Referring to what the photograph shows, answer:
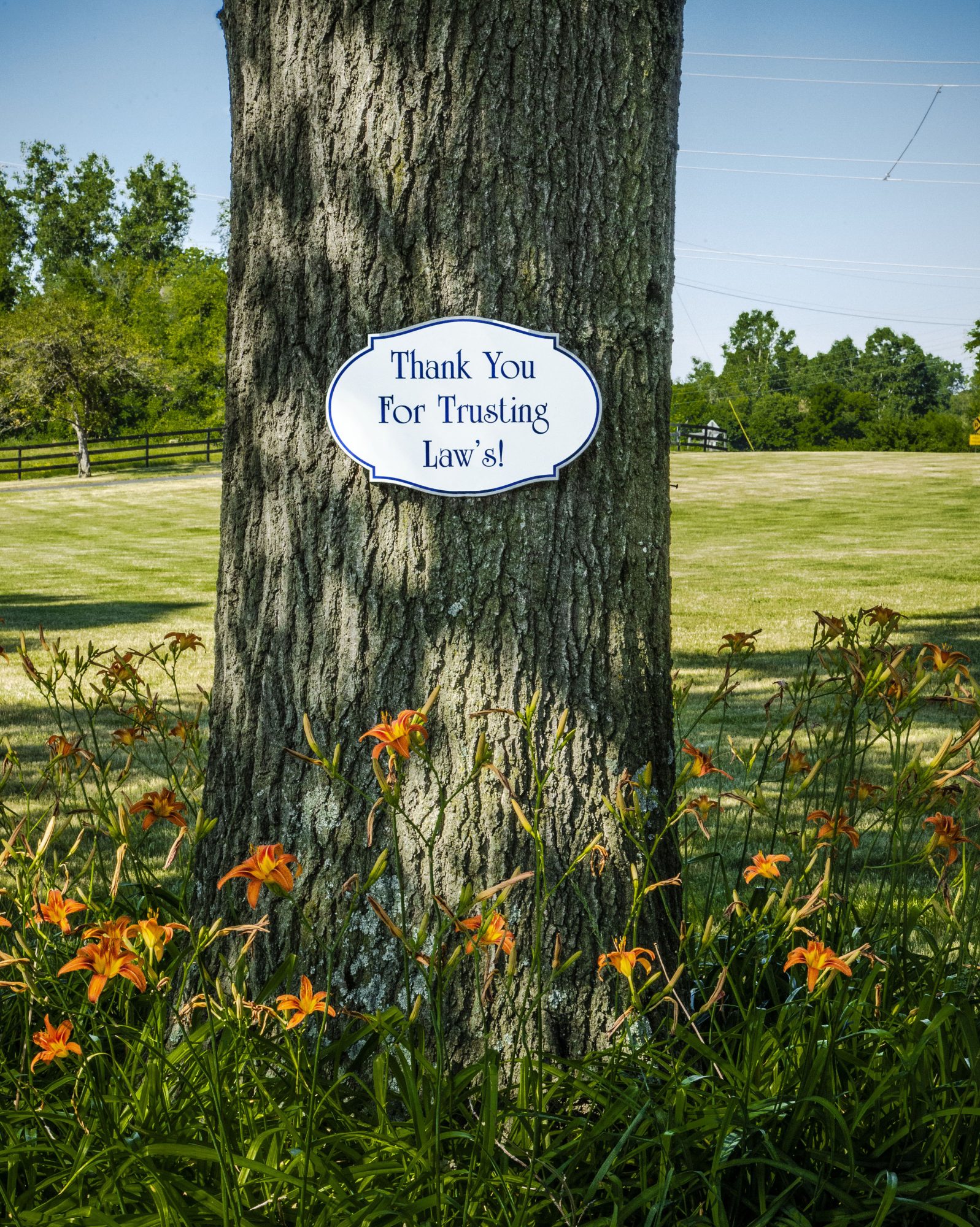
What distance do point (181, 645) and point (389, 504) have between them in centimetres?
67

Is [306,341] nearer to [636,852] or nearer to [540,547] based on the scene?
[540,547]

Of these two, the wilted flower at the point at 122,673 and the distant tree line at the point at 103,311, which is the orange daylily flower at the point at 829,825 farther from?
the distant tree line at the point at 103,311

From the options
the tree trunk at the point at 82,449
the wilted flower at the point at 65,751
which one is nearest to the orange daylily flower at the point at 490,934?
the wilted flower at the point at 65,751

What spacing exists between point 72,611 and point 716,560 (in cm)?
927

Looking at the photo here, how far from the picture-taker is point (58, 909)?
148 cm

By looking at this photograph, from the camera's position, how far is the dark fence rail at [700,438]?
156 feet

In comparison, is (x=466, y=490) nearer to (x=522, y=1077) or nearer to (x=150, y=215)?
(x=522, y=1077)

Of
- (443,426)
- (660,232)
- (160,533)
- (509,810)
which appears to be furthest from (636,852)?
(160,533)

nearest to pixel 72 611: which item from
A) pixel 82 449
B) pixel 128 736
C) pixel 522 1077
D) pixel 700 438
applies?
pixel 128 736

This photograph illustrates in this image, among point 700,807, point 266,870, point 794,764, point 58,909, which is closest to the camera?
point 266,870

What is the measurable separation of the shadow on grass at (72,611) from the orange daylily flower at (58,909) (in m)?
8.12

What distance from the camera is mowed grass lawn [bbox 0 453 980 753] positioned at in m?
8.84

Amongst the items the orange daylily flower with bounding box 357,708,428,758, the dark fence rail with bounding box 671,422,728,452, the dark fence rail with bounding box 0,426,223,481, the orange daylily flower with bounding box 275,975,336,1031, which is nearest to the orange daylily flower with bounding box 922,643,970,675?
the orange daylily flower with bounding box 357,708,428,758

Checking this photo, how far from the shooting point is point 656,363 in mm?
2049
